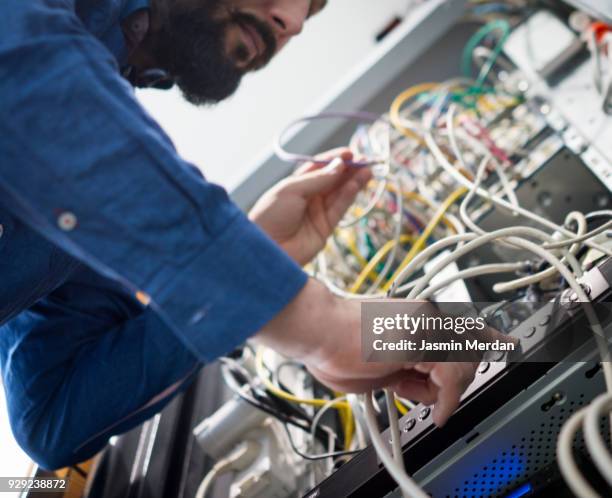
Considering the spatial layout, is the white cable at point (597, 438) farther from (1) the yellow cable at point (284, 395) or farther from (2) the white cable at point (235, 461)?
(2) the white cable at point (235, 461)

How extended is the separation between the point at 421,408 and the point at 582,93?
686 millimetres

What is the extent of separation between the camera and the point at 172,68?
0.72 metres

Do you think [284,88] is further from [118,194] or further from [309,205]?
[118,194]

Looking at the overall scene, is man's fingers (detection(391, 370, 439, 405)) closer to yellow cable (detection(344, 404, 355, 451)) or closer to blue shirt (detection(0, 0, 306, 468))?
blue shirt (detection(0, 0, 306, 468))

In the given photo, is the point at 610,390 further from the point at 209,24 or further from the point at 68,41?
the point at 209,24

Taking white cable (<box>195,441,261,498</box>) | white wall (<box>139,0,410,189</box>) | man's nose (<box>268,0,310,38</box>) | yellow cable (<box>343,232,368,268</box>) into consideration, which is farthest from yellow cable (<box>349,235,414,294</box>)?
white wall (<box>139,0,410,189</box>)

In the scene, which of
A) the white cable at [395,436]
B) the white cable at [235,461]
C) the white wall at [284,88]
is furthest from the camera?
the white wall at [284,88]

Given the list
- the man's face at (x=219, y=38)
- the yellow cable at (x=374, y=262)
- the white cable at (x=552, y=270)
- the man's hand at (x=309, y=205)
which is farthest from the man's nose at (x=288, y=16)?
the white cable at (x=552, y=270)

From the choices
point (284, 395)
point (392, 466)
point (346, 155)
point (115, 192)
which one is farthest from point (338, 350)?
point (346, 155)

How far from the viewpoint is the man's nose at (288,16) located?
726 mm

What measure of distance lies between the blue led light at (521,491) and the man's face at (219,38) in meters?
0.72

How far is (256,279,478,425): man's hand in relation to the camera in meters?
0.33

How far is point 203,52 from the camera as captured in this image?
2.33ft

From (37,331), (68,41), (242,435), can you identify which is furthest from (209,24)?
(242,435)
